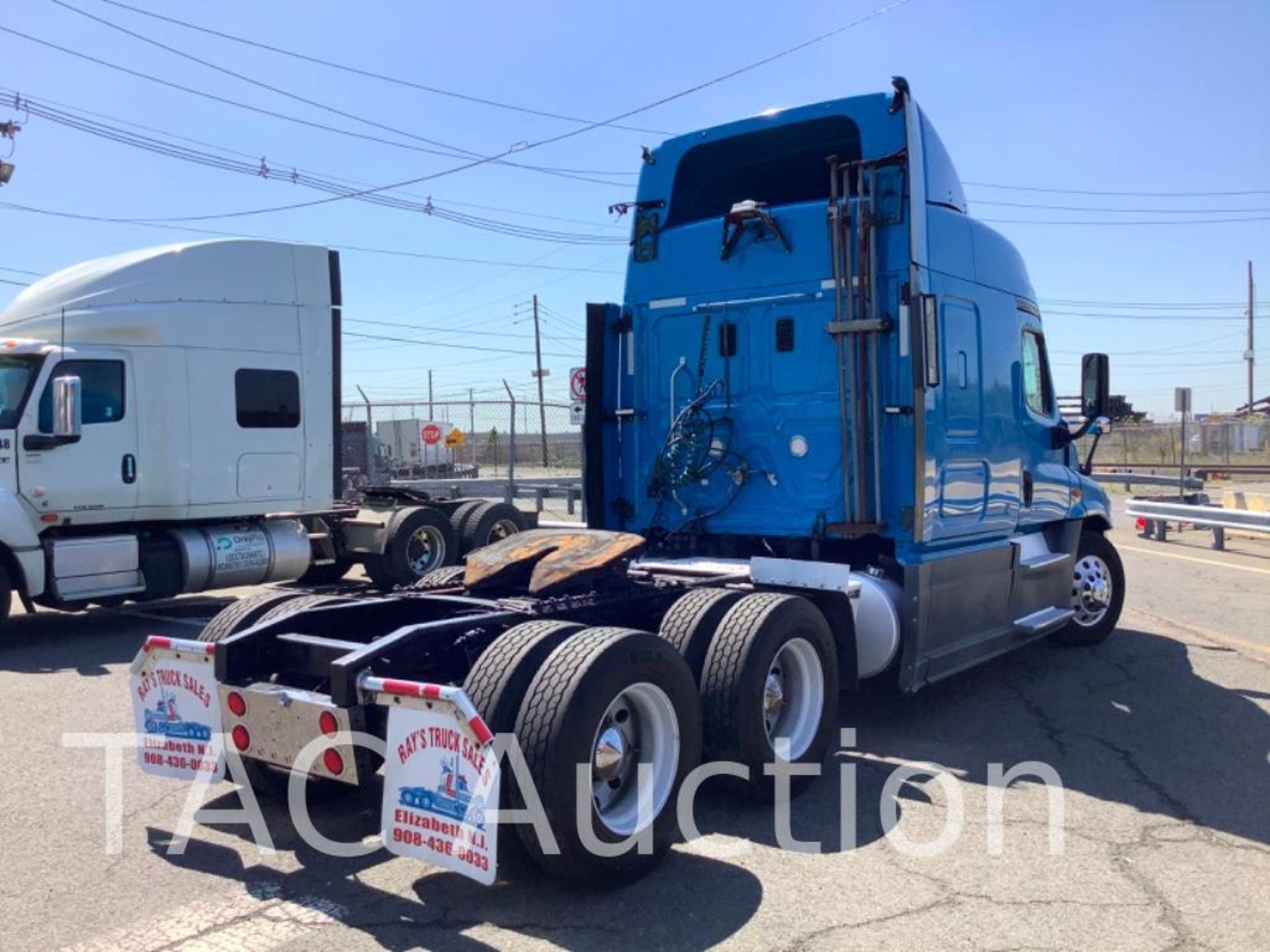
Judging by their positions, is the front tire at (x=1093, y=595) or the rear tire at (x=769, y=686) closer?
the rear tire at (x=769, y=686)

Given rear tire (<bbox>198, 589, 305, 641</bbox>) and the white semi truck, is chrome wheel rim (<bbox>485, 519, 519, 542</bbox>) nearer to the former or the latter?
the white semi truck

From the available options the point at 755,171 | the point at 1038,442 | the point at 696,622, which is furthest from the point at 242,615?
the point at 1038,442

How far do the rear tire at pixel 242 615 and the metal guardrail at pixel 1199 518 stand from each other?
12.9 m

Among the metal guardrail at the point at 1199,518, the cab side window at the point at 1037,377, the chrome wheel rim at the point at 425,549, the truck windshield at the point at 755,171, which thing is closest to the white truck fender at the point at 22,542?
the chrome wheel rim at the point at 425,549

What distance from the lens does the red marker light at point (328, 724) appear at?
157 inches

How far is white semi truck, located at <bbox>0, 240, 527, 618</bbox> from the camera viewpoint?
31.9 ft

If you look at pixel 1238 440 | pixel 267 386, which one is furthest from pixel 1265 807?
pixel 1238 440

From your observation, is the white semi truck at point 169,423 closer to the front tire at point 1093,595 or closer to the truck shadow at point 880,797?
the truck shadow at point 880,797

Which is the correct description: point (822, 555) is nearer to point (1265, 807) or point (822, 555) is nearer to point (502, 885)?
point (1265, 807)

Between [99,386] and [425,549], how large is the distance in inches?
155

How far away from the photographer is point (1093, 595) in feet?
28.8

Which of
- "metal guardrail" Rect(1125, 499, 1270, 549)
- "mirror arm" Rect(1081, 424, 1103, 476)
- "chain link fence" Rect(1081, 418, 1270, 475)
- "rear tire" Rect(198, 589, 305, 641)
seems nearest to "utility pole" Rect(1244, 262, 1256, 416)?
"chain link fence" Rect(1081, 418, 1270, 475)

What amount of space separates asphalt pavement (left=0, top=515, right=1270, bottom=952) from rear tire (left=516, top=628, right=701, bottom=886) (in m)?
0.19

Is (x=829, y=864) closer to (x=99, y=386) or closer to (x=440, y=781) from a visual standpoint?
(x=440, y=781)
